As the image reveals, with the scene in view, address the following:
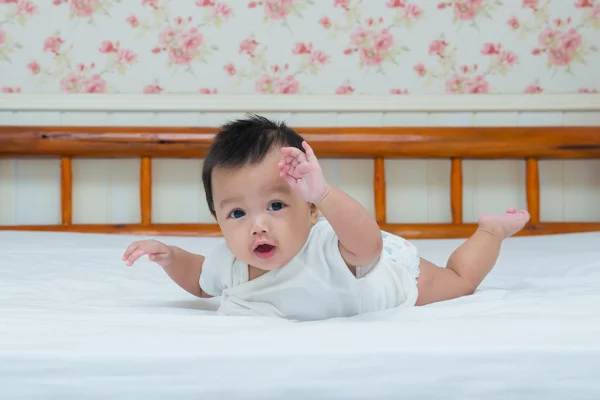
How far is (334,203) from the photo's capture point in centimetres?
61

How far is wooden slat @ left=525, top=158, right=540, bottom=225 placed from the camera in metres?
1.61

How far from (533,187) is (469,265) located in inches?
31.1

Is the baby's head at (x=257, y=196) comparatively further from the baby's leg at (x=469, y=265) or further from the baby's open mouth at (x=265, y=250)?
the baby's leg at (x=469, y=265)

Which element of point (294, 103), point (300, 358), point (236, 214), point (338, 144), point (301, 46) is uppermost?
point (301, 46)

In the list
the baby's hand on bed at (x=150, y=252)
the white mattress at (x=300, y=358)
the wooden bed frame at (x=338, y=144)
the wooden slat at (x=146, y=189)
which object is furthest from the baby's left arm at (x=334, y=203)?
the wooden slat at (x=146, y=189)

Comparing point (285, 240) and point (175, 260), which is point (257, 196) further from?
point (175, 260)

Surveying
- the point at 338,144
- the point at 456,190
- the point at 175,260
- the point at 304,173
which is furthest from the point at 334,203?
the point at 456,190

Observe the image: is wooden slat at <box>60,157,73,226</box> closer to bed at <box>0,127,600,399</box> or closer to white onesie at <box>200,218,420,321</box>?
→ bed at <box>0,127,600,399</box>

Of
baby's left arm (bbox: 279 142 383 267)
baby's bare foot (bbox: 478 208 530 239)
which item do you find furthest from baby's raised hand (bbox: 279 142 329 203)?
baby's bare foot (bbox: 478 208 530 239)

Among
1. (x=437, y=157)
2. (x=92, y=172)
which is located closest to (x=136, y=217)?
(x=92, y=172)

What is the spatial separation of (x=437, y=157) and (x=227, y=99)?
515 mm

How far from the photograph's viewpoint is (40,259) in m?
1.14

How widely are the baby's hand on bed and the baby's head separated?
0.33 feet

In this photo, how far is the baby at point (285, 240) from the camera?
63 cm
